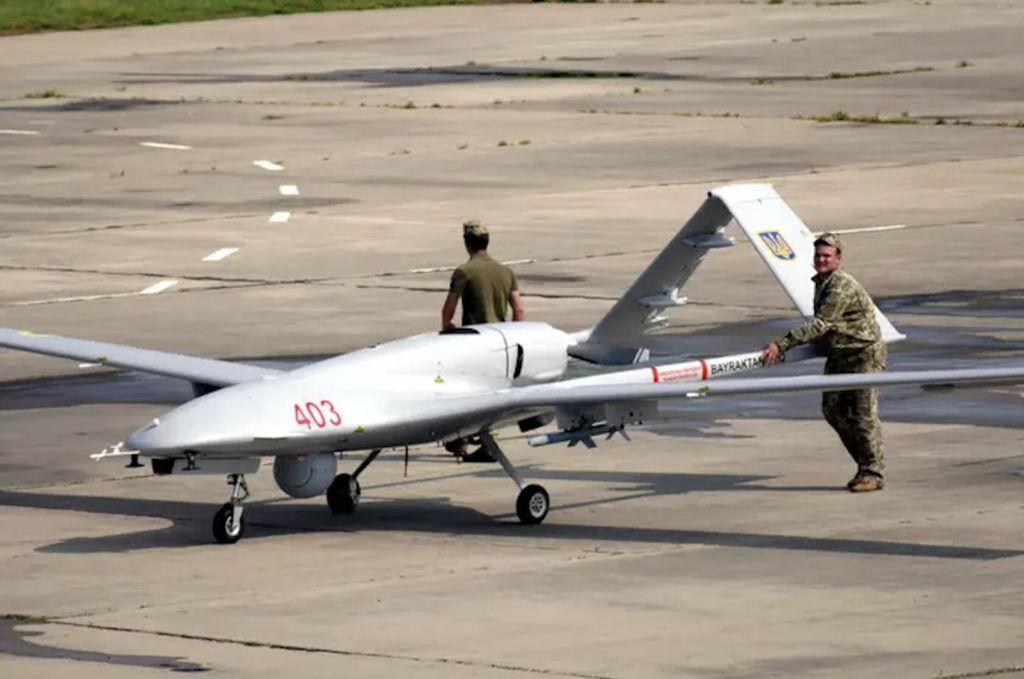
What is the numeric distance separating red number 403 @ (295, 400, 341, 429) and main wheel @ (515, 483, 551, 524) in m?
1.76

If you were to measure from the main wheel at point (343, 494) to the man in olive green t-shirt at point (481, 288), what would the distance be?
1803mm

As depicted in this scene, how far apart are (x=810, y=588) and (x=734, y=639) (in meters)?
1.59

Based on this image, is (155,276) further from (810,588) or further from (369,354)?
(810,588)

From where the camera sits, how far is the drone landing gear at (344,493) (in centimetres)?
2111

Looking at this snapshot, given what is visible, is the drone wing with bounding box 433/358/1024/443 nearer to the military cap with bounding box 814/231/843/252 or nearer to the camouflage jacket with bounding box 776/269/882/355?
the camouflage jacket with bounding box 776/269/882/355

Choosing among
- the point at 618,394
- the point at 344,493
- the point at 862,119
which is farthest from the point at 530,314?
the point at 862,119

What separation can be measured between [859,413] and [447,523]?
3.73m

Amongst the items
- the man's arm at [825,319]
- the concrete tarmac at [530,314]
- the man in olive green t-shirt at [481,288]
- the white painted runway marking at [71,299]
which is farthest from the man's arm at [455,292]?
the white painted runway marking at [71,299]

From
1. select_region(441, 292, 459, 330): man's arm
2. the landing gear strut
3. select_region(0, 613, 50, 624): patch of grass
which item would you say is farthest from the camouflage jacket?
select_region(0, 613, 50, 624): patch of grass

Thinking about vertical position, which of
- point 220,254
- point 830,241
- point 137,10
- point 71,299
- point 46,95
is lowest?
point 830,241

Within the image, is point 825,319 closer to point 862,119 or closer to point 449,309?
point 449,309

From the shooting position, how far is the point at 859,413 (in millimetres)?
21781

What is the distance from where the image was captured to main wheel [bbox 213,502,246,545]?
65.4ft

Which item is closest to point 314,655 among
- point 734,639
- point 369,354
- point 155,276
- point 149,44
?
point 734,639
